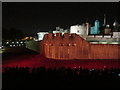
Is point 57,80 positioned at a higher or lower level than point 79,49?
lower

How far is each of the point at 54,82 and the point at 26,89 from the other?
1536 mm

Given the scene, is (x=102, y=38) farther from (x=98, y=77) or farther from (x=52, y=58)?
(x=98, y=77)

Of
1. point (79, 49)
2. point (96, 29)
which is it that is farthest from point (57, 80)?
point (96, 29)

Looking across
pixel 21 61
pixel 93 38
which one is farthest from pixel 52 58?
pixel 93 38

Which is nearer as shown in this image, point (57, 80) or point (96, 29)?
point (57, 80)

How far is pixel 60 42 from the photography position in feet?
69.6

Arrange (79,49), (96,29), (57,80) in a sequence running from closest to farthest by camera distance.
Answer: (57,80)
(79,49)
(96,29)

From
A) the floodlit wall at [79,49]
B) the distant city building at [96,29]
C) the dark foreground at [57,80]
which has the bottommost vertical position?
the dark foreground at [57,80]

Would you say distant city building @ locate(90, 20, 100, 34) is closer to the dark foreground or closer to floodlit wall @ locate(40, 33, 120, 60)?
floodlit wall @ locate(40, 33, 120, 60)

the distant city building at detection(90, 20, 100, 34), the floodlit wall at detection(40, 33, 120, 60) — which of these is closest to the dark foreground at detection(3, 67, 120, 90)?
the floodlit wall at detection(40, 33, 120, 60)

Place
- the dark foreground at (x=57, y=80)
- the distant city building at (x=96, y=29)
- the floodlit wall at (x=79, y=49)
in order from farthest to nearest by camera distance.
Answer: the distant city building at (x=96, y=29), the floodlit wall at (x=79, y=49), the dark foreground at (x=57, y=80)

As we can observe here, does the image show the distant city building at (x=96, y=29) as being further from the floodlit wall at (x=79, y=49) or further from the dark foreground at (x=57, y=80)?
the dark foreground at (x=57, y=80)

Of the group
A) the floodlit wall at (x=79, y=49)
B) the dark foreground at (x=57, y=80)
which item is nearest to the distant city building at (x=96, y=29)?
the floodlit wall at (x=79, y=49)

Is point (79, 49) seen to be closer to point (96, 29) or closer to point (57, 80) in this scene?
point (57, 80)
